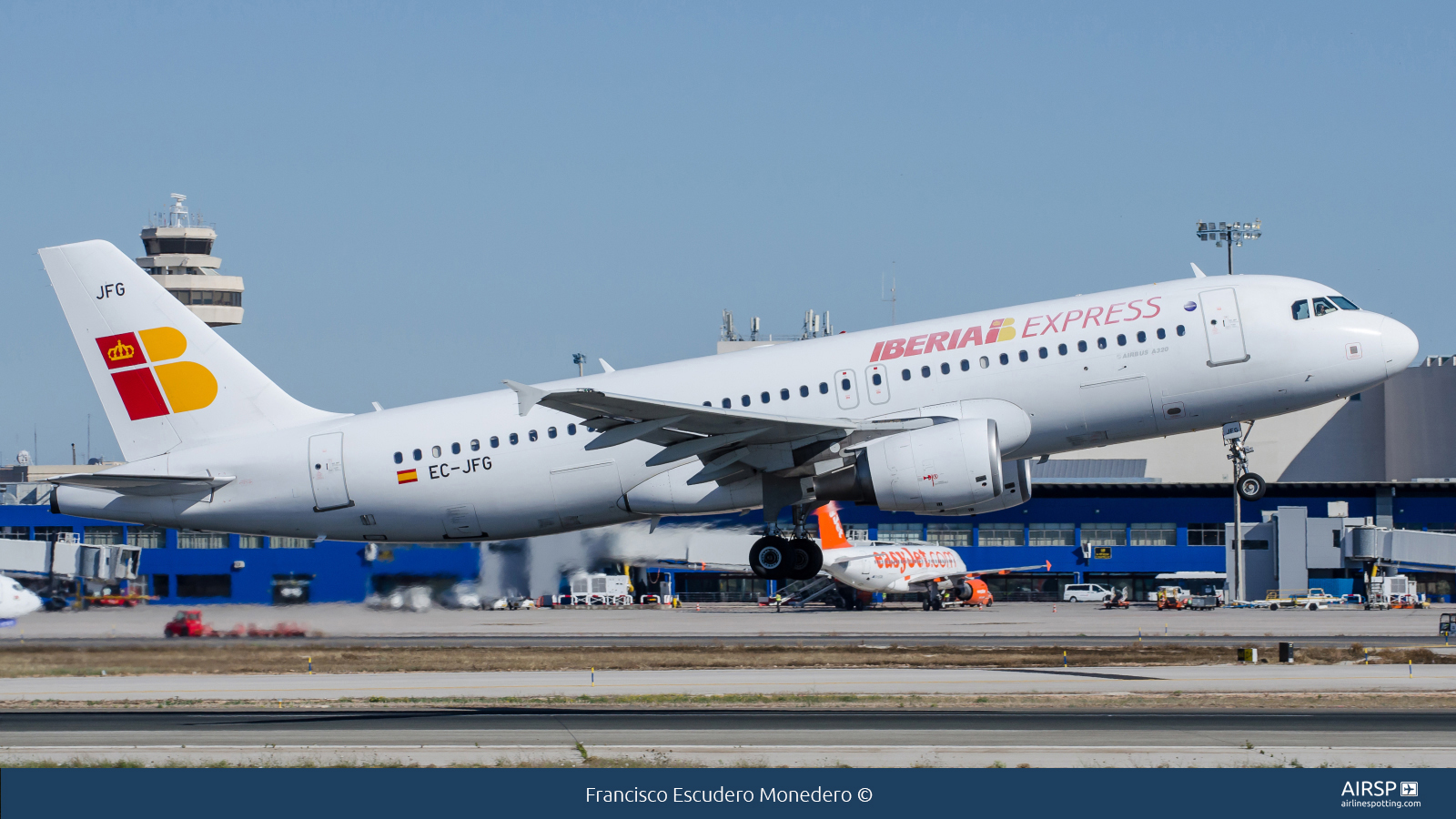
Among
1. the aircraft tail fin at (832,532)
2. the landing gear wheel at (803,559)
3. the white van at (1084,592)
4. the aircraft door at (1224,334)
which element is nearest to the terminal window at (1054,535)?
the white van at (1084,592)

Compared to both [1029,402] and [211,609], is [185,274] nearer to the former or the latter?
[211,609]

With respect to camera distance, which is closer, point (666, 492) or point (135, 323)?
point (666, 492)

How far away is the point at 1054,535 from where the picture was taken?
91750mm

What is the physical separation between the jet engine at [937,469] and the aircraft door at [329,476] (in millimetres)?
11615

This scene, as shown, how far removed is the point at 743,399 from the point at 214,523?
1258 centimetres

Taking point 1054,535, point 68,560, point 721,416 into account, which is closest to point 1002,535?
point 1054,535

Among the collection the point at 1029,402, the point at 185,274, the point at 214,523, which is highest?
the point at 185,274

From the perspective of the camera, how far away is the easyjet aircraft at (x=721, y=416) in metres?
28.8

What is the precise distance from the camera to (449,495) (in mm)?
32031

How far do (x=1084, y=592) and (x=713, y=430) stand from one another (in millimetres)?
63255

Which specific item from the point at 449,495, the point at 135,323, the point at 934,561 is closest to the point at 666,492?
the point at 449,495

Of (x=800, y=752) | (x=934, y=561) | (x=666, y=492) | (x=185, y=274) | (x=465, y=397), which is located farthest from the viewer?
(x=185, y=274)

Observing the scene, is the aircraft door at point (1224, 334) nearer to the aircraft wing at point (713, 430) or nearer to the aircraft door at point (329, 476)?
the aircraft wing at point (713, 430)

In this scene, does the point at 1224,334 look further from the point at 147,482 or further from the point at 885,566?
the point at 885,566
